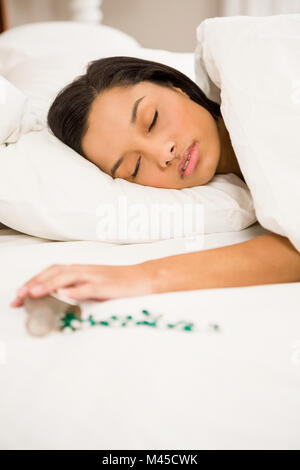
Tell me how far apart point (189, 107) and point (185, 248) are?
360mm

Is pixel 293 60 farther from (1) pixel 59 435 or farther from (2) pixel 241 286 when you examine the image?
(1) pixel 59 435

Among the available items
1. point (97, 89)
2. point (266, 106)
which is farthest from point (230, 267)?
point (97, 89)

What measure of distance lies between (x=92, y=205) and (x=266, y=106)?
1.25 feet

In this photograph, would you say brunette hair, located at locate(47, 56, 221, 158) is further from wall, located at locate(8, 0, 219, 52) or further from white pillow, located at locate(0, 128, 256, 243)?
wall, located at locate(8, 0, 219, 52)

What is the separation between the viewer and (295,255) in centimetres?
74

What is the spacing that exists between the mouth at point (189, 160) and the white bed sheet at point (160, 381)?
0.44 metres

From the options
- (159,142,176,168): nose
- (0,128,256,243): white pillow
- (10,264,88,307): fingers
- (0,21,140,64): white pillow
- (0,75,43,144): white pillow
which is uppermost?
(0,21,140,64): white pillow

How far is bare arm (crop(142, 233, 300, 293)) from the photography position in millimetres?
657

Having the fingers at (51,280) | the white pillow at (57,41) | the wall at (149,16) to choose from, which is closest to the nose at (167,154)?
the fingers at (51,280)

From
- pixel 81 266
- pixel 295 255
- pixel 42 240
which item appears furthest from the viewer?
pixel 42 240

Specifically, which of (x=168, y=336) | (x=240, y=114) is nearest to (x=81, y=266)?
(x=168, y=336)

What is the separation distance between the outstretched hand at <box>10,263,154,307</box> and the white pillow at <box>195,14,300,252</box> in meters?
0.26

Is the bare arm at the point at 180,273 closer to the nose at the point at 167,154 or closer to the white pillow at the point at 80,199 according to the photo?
the white pillow at the point at 80,199

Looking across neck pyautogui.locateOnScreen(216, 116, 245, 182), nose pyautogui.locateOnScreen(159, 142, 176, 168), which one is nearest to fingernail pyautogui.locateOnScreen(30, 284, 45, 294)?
nose pyautogui.locateOnScreen(159, 142, 176, 168)
